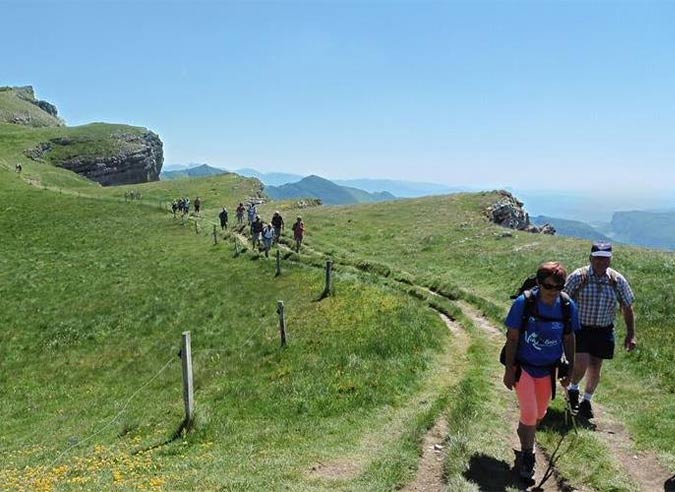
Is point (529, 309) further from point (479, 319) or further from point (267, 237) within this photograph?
point (267, 237)

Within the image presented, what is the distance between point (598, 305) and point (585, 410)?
2433 millimetres

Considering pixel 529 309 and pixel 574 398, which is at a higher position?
pixel 529 309

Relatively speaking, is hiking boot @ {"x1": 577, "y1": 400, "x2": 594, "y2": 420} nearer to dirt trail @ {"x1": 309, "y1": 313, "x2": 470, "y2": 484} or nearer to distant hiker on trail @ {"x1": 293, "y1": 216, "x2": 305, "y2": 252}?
dirt trail @ {"x1": 309, "y1": 313, "x2": 470, "y2": 484}

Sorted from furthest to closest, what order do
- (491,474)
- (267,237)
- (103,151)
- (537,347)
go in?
1. (103,151)
2. (267,237)
3. (491,474)
4. (537,347)

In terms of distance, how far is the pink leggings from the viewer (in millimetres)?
9023

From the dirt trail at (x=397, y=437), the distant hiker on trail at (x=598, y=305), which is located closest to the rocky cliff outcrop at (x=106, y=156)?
the dirt trail at (x=397, y=437)

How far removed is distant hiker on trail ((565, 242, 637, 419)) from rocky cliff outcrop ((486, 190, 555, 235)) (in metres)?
46.2

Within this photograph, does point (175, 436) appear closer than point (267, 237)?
Yes

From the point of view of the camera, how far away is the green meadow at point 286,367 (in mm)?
10781

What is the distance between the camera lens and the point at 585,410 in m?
12.2

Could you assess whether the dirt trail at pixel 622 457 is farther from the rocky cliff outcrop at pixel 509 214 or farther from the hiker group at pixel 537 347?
the rocky cliff outcrop at pixel 509 214

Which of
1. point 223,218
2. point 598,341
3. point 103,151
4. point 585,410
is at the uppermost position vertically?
point 103,151

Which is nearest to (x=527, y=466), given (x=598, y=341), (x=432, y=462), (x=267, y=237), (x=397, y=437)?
(x=432, y=462)

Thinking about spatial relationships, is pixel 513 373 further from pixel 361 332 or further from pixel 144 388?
pixel 144 388
